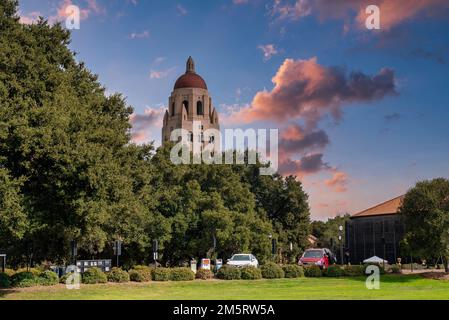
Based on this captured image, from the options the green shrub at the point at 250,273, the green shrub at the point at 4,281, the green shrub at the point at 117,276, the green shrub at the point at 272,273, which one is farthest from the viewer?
the green shrub at the point at 272,273

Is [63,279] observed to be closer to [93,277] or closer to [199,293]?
[93,277]

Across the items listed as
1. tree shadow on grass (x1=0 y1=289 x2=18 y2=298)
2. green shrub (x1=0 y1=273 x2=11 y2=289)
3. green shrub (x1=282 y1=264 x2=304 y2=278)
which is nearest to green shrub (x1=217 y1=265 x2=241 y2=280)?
green shrub (x1=282 y1=264 x2=304 y2=278)

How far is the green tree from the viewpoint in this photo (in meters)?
39.4

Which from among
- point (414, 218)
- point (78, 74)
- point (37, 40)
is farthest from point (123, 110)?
point (414, 218)

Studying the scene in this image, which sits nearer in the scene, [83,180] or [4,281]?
[83,180]

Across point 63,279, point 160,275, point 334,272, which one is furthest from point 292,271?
point 63,279

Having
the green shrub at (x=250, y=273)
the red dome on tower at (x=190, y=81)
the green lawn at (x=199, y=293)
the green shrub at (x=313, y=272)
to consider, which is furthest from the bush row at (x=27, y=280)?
the red dome on tower at (x=190, y=81)

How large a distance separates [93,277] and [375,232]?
5949cm

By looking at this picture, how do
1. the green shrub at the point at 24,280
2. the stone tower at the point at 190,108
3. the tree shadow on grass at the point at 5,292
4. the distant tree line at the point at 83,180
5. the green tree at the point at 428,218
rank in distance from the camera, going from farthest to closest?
1. the stone tower at the point at 190,108
2. the green tree at the point at 428,218
3. the green shrub at the point at 24,280
4. the distant tree line at the point at 83,180
5. the tree shadow on grass at the point at 5,292

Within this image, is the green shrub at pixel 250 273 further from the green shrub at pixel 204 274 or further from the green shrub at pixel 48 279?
the green shrub at pixel 48 279

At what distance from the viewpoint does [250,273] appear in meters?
38.5

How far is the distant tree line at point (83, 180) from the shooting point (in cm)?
2753

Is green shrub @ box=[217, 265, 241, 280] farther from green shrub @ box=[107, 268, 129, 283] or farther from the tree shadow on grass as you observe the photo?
the tree shadow on grass

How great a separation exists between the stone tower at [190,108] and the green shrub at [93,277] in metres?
108
